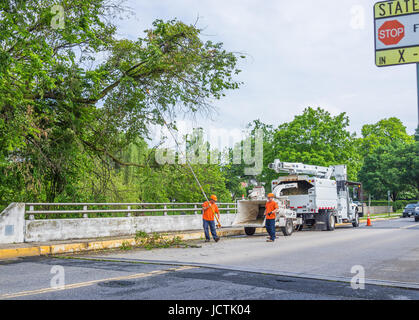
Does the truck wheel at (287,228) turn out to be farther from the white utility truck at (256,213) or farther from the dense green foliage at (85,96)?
the dense green foliage at (85,96)

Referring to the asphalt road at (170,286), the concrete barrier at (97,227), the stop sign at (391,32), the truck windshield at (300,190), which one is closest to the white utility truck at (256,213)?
the truck windshield at (300,190)

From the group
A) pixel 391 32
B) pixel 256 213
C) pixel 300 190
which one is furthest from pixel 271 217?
pixel 391 32

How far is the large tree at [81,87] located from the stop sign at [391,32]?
848cm

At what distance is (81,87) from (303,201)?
12.9m

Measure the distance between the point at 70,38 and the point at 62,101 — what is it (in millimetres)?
2657

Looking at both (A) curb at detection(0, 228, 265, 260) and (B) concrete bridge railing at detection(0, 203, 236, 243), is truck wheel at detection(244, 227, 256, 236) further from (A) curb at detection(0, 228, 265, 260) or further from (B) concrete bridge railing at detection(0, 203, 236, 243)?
(A) curb at detection(0, 228, 265, 260)

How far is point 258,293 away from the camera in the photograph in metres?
6.07

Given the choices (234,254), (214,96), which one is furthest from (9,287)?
(214,96)

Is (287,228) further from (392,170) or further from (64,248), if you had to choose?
(392,170)

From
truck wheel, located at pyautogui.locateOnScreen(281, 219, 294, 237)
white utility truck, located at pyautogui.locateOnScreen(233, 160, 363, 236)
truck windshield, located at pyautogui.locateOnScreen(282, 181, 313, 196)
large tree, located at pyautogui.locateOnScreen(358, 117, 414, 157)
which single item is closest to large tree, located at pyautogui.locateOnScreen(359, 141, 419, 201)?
large tree, located at pyautogui.locateOnScreen(358, 117, 414, 157)

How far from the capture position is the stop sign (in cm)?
576

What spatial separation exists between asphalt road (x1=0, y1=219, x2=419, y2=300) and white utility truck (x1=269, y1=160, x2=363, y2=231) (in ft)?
30.3
